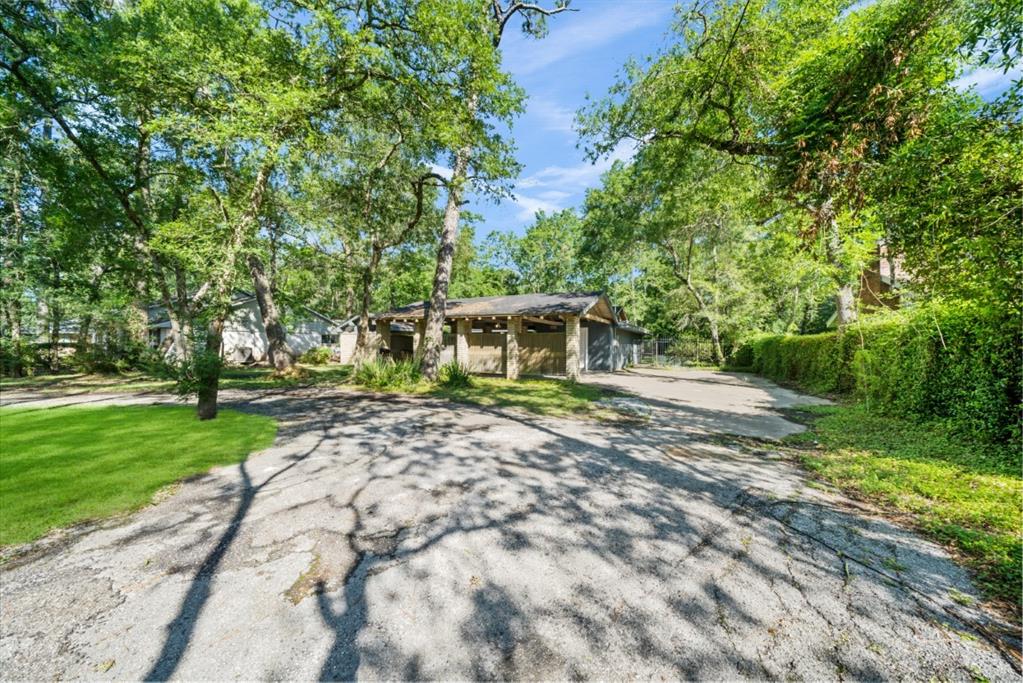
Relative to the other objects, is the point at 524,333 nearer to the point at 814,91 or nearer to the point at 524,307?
the point at 524,307

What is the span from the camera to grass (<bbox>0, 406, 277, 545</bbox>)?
3360 millimetres

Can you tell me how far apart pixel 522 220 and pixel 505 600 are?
118 feet

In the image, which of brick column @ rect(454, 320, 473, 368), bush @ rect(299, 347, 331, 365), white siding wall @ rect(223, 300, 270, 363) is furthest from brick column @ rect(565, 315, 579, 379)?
white siding wall @ rect(223, 300, 270, 363)

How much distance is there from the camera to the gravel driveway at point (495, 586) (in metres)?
1.78

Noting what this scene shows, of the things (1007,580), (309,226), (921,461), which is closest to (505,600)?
(1007,580)

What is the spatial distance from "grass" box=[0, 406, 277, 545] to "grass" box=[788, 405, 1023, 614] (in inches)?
263

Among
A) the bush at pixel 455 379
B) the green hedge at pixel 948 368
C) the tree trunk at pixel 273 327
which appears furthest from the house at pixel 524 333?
the green hedge at pixel 948 368

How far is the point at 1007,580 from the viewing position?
236cm

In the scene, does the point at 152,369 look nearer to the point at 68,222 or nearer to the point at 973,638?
the point at 68,222

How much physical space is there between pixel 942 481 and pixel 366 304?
1429 cm

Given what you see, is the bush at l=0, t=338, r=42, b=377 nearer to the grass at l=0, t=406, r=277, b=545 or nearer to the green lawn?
the grass at l=0, t=406, r=277, b=545

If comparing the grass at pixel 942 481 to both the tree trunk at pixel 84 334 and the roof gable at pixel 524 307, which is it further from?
the tree trunk at pixel 84 334

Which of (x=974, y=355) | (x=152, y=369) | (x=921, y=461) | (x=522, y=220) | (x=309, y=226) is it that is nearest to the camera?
(x=921, y=461)

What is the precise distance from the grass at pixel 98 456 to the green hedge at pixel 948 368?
845 cm
